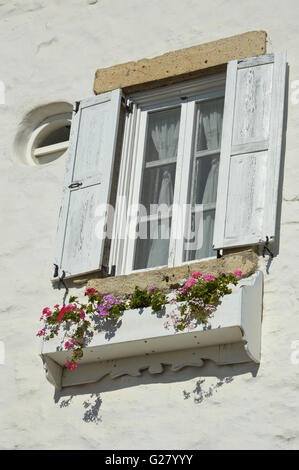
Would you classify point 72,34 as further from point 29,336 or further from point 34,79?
point 29,336

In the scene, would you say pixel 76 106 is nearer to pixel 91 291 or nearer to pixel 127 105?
pixel 127 105

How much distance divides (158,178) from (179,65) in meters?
0.80

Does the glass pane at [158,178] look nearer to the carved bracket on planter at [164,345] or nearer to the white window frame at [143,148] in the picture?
the white window frame at [143,148]

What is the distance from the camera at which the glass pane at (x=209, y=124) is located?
700 cm

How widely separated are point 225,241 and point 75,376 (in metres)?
1.24

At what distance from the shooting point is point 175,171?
7.01 metres

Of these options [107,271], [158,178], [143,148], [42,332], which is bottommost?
[42,332]

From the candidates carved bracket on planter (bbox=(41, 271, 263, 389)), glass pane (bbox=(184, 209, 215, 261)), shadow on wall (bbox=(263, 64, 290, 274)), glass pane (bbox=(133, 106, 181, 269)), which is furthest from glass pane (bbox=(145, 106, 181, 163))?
carved bracket on planter (bbox=(41, 271, 263, 389))

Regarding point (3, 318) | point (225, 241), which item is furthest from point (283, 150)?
point (3, 318)

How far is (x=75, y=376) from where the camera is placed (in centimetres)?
639

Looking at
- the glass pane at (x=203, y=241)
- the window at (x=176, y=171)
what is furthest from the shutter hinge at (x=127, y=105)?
the glass pane at (x=203, y=241)

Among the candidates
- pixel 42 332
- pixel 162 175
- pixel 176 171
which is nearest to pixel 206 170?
pixel 176 171

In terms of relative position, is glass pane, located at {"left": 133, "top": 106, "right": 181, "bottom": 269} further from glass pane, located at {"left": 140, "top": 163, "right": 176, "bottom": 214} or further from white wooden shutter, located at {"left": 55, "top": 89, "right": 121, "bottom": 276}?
white wooden shutter, located at {"left": 55, "top": 89, "right": 121, "bottom": 276}

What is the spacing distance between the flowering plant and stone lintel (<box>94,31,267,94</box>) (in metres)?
1.63
